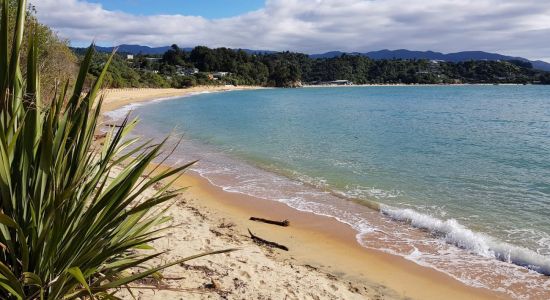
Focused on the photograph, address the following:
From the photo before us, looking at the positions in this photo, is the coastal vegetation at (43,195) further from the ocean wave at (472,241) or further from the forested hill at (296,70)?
the forested hill at (296,70)

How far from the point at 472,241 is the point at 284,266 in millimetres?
3678

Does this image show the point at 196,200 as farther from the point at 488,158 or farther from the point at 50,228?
the point at 488,158

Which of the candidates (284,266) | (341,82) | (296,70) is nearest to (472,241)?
(284,266)

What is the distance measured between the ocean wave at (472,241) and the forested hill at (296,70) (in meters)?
80.3

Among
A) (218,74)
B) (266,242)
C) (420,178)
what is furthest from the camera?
(218,74)

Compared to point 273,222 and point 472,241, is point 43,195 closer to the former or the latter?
point 273,222

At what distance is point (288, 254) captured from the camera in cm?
669

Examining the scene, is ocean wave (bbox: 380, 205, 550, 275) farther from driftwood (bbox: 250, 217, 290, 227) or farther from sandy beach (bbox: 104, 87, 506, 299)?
driftwood (bbox: 250, 217, 290, 227)

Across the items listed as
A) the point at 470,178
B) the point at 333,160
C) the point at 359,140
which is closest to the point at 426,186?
the point at 470,178

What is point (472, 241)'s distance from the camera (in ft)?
24.6

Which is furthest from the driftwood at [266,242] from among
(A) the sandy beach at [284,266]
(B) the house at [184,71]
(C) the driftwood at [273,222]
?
(B) the house at [184,71]

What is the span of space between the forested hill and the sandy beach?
79950 millimetres

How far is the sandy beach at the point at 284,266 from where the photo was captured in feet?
15.3

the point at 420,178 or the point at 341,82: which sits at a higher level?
the point at 341,82
